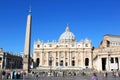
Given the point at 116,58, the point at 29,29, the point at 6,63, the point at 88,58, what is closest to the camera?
the point at 29,29

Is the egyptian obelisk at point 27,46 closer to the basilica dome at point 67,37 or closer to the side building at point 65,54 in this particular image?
the side building at point 65,54

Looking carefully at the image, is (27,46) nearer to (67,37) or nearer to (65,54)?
(65,54)

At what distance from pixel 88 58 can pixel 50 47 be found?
14.8m

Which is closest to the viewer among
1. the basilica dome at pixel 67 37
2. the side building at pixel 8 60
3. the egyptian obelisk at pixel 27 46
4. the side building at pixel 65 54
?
the egyptian obelisk at pixel 27 46

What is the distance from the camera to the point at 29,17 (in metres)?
37.6

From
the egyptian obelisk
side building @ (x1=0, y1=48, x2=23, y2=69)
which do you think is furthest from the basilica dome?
the egyptian obelisk

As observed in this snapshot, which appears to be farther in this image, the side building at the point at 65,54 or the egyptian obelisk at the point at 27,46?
the side building at the point at 65,54

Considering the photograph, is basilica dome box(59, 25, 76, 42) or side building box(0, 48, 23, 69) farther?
basilica dome box(59, 25, 76, 42)

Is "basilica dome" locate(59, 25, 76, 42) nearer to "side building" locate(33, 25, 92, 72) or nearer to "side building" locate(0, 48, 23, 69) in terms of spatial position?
"side building" locate(33, 25, 92, 72)

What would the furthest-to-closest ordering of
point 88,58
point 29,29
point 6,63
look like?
point 88,58
point 6,63
point 29,29

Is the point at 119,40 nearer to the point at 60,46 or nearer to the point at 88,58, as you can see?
the point at 88,58

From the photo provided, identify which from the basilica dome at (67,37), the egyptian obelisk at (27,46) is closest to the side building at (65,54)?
the basilica dome at (67,37)

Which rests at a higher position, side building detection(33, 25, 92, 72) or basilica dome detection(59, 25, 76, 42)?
basilica dome detection(59, 25, 76, 42)

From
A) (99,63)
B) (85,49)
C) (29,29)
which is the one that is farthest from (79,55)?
(29,29)
